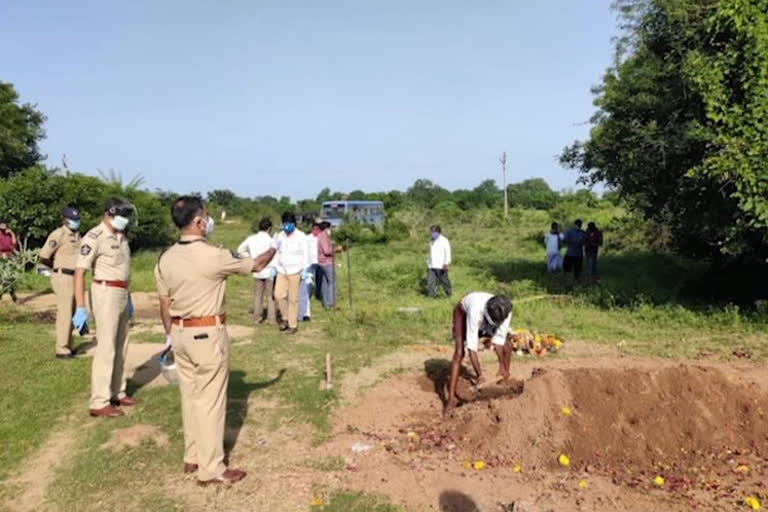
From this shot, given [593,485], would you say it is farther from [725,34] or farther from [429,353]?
[725,34]

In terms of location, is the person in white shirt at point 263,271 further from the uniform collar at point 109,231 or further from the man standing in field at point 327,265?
the uniform collar at point 109,231

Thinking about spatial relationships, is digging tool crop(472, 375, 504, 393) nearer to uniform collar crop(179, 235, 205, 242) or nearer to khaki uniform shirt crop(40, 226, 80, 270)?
uniform collar crop(179, 235, 205, 242)

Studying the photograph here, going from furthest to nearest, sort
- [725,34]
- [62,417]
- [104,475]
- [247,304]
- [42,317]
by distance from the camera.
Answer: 1. [247,304]
2. [42,317]
3. [725,34]
4. [62,417]
5. [104,475]

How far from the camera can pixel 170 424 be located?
19.5 ft

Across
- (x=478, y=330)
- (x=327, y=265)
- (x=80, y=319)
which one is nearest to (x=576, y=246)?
(x=327, y=265)

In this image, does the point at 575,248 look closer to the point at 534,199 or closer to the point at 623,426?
the point at 623,426

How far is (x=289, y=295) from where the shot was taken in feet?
32.7

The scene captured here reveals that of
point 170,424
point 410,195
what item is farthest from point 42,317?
point 410,195

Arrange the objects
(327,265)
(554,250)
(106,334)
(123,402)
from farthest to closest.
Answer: (554,250) → (327,265) → (123,402) → (106,334)

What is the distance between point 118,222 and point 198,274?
7.20 ft

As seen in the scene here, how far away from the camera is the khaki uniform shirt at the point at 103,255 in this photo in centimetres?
612

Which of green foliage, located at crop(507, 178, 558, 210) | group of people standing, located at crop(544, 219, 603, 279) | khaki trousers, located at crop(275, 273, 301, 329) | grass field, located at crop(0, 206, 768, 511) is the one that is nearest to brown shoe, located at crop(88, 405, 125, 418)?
grass field, located at crop(0, 206, 768, 511)

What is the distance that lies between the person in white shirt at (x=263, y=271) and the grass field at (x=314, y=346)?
495mm

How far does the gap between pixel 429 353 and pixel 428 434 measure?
292 centimetres
